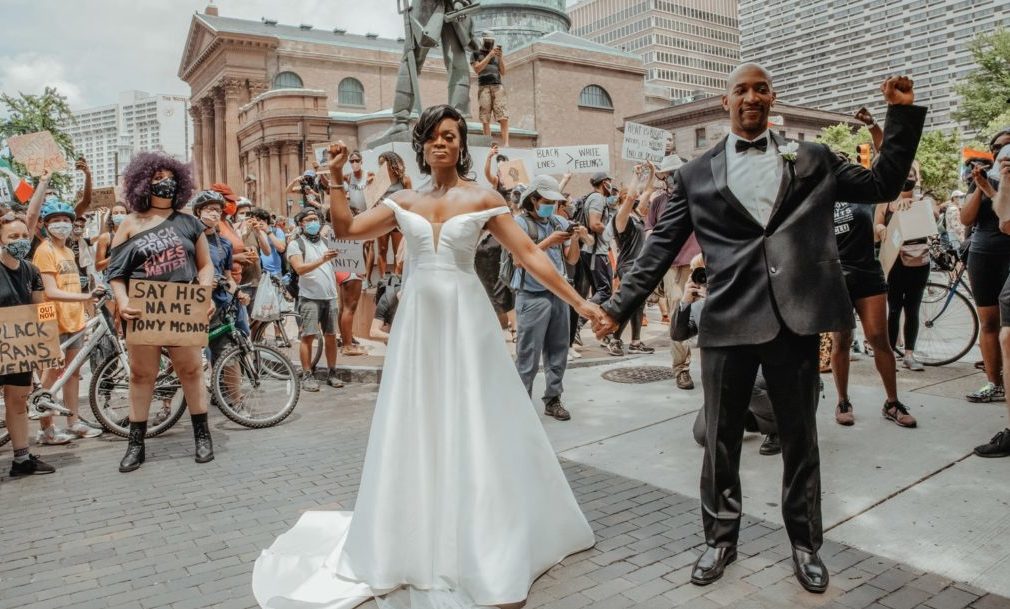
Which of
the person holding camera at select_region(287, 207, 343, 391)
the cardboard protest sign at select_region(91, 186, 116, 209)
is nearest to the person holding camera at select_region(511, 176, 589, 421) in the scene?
the person holding camera at select_region(287, 207, 343, 391)

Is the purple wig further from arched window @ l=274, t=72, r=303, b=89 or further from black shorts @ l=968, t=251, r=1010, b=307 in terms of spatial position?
arched window @ l=274, t=72, r=303, b=89

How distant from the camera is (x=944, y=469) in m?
4.75

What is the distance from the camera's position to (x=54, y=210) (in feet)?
21.8

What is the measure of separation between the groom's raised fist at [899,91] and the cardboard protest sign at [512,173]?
8777 millimetres

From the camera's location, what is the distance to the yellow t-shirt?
6441 millimetres

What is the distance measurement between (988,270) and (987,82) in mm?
50779

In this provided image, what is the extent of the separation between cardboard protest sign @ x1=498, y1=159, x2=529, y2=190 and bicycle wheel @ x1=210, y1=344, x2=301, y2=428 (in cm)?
570

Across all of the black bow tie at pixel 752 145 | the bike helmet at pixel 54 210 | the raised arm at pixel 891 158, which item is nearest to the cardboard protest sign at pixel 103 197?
the bike helmet at pixel 54 210

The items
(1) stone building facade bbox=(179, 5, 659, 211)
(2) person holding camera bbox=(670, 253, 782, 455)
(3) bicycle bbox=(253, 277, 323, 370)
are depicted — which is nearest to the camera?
(2) person holding camera bbox=(670, 253, 782, 455)

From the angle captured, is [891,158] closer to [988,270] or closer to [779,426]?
[779,426]

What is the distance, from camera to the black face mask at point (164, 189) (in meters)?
5.71

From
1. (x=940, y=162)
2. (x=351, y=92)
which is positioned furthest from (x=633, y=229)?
(x=940, y=162)

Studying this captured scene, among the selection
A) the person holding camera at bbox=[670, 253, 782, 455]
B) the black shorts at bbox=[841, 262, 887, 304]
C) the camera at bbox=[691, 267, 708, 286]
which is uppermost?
the camera at bbox=[691, 267, 708, 286]

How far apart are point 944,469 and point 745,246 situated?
104 inches
